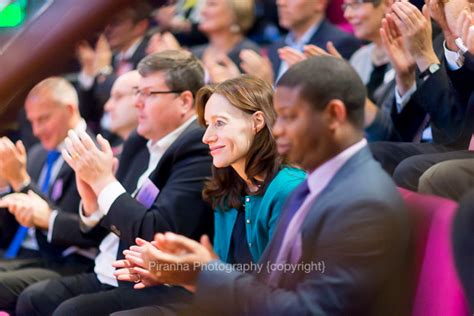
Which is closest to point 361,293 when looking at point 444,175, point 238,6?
point 444,175

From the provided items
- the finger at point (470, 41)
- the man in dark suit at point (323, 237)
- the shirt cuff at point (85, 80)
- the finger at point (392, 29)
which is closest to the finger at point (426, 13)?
the finger at point (392, 29)

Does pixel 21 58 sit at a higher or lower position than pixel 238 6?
higher

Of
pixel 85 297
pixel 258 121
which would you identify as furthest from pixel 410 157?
pixel 85 297

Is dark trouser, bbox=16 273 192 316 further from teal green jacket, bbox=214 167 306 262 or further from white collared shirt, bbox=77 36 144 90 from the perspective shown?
white collared shirt, bbox=77 36 144 90

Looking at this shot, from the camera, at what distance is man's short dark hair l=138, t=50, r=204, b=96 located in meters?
3.10

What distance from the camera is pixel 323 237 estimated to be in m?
1.89

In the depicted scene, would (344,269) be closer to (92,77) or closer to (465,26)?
(465,26)

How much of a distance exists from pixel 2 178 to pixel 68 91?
0.49 metres

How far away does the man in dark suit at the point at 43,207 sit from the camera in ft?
11.2

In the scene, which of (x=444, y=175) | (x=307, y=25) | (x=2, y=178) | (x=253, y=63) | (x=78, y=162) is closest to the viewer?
(x=444, y=175)

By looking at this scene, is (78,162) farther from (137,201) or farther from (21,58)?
(21,58)

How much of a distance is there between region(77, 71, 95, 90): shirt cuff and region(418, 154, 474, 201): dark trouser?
3.01 meters

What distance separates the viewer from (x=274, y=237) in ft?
6.79

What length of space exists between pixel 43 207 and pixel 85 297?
62 cm
